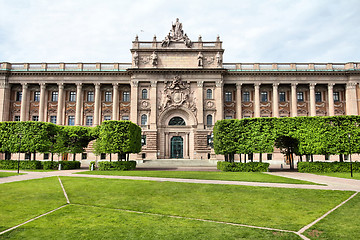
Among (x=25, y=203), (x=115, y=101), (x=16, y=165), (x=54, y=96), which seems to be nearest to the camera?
(x=25, y=203)

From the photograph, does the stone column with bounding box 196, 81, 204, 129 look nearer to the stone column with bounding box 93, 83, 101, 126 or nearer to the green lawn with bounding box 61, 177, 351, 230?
the stone column with bounding box 93, 83, 101, 126

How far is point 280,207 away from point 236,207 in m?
1.96

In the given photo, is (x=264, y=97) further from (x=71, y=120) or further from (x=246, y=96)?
(x=71, y=120)

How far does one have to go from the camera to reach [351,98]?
187ft

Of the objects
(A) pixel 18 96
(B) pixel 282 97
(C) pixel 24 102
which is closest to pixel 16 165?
(C) pixel 24 102

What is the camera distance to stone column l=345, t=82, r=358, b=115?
186 ft

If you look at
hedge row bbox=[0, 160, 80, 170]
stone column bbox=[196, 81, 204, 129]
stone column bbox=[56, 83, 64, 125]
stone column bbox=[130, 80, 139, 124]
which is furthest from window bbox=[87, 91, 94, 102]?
hedge row bbox=[0, 160, 80, 170]

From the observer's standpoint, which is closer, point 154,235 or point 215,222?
point 154,235

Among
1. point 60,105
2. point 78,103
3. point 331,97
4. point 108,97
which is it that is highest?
point 108,97

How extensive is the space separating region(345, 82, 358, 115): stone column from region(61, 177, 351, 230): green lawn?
49.3 metres

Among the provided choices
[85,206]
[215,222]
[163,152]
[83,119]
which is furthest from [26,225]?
[83,119]

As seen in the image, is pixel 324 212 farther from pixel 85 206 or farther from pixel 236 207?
pixel 85 206

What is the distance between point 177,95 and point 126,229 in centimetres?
4750

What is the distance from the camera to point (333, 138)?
33406 millimetres
